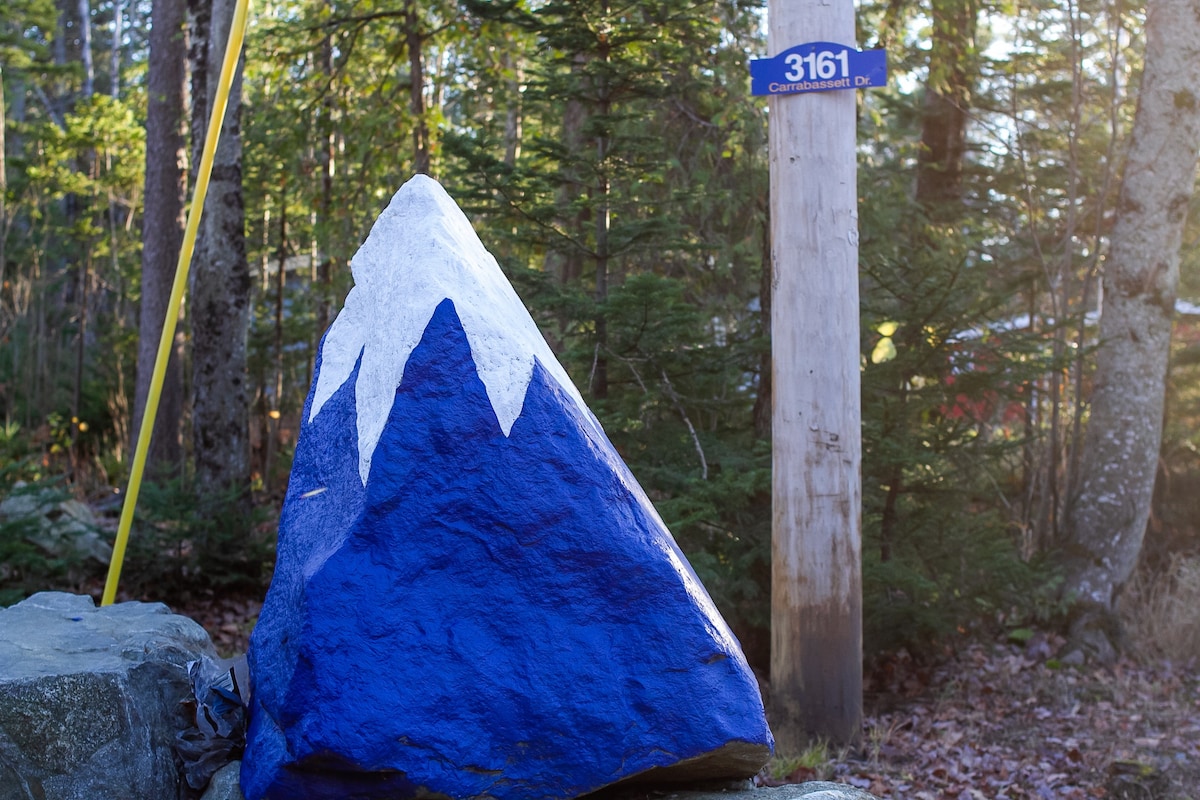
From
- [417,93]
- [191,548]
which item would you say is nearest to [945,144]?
[417,93]

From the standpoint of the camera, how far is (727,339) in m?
6.25

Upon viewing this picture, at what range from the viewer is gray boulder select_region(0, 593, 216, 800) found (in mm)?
2602

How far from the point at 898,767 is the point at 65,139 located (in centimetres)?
1131

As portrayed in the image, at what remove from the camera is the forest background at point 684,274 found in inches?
219

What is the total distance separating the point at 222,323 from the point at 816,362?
4405 millimetres

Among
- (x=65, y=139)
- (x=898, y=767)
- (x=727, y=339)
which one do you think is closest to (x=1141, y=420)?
(x=727, y=339)

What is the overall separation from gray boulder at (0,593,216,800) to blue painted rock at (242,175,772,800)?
0.99ft

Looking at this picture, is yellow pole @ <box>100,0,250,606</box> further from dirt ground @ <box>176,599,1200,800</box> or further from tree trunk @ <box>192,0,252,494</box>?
tree trunk @ <box>192,0,252,494</box>

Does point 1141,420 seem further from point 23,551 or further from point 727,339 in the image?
point 23,551

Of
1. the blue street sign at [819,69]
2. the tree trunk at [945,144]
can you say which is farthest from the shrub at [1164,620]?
the blue street sign at [819,69]

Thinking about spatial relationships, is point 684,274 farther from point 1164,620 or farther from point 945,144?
point 1164,620

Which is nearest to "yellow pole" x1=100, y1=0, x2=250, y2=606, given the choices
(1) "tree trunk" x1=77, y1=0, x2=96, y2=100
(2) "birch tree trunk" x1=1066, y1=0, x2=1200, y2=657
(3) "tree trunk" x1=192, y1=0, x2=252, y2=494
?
(3) "tree trunk" x1=192, y1=0, x2=252, y2=494

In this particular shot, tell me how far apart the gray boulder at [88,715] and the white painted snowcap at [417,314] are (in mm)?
842

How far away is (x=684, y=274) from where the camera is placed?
8047mm
